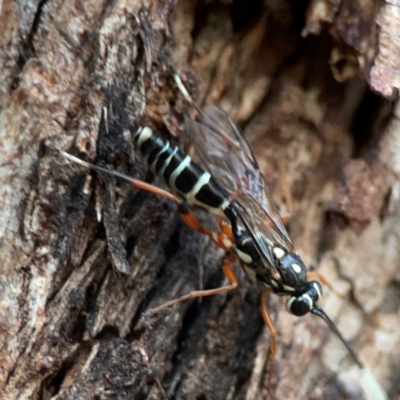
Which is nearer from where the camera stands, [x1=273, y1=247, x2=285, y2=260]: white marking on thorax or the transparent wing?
the transparent wing

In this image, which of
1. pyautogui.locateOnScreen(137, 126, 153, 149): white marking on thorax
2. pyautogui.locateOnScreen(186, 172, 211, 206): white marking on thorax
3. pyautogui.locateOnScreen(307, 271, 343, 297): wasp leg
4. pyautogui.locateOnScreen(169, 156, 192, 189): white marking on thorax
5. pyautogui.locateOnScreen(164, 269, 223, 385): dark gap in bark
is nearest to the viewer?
pyautogui.locateOnScreen(137, 126, 153, 149): white marking on thorax

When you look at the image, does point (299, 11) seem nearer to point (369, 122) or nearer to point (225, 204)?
point (369, 122)

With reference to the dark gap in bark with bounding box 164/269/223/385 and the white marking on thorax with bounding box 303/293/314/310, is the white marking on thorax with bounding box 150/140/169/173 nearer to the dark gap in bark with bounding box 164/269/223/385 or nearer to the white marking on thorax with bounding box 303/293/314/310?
the dark gap in bark with bounding box 164/269/223/385

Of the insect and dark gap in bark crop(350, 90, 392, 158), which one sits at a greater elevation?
dark gap in bark crop(350, 90, 392, 158)

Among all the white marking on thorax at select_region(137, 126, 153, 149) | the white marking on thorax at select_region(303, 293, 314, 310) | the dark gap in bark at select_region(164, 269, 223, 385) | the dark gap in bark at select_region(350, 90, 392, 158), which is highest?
the dark gap in bark at select_region(350, 90, 392, 158)

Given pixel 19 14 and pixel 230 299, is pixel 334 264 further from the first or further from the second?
pixel 19 14

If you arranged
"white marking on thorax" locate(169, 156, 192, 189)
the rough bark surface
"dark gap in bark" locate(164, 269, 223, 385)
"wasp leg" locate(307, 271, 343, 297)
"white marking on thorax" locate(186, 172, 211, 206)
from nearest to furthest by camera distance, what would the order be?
the rough bark surface < "dark gap in bark" locate(164, 269, 223, 385) < "white marking on thorax" locate(169, 156, 192, 189) < "white marking on thorax" locate(186, 172, 211, 206) < "wasp leg" locate(307, 271, 343, 297)

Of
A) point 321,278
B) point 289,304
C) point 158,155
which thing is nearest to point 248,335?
point 289,304

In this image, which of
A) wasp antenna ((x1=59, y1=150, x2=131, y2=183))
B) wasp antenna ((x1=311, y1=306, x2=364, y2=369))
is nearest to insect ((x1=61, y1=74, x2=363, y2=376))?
wasp antenna ((x1=311, y1=306, x2=364, y2=369))
